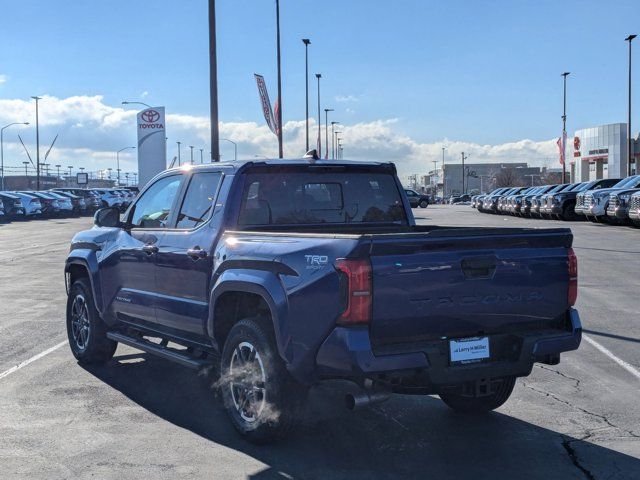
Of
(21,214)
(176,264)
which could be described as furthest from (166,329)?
(21,214)

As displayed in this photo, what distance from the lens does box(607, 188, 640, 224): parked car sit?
2692 cm

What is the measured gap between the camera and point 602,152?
8188 centimetres

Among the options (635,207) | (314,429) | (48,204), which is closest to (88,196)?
(48,204)

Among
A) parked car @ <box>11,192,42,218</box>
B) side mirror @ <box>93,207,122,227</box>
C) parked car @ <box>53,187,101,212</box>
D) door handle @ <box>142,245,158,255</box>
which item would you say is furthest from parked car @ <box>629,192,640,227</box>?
parked car @ <box>53,187,101,212</box>

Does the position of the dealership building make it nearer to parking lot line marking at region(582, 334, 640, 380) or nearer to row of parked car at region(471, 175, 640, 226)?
row of parked car at region(471, 175, 640, 226)

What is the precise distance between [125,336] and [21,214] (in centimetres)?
4259

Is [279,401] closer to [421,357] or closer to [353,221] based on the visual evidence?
[421,357]

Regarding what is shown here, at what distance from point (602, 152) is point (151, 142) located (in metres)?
52.0

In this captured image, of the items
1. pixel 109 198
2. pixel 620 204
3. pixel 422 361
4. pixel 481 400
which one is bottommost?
pixel 481 400

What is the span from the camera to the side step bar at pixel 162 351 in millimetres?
5863

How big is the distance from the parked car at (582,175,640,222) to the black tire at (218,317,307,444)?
25.5m

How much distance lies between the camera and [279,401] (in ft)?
16.4

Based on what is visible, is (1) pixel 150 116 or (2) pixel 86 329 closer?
(2) pixel 86 329

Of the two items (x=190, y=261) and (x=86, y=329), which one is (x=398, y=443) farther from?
(x=86, y=329)
